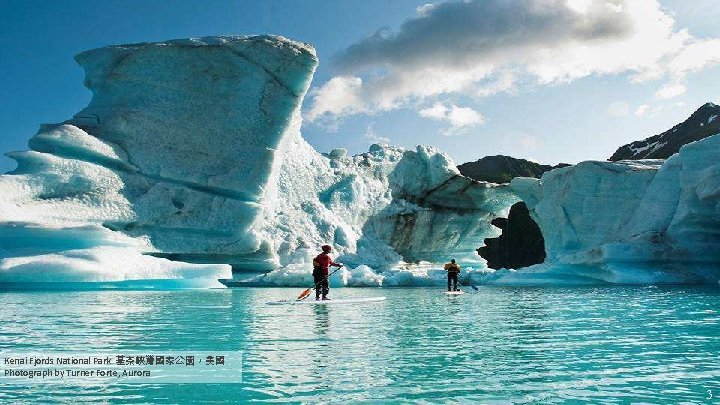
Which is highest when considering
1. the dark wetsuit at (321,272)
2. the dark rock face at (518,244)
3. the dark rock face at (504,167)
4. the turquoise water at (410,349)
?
the dark rock face at (504,167)

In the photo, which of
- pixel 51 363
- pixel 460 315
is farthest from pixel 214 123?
pixel 51 363

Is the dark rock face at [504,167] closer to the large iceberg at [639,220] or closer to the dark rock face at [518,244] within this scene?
the dark rock face at [518,244]

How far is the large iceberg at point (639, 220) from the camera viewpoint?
894 inches

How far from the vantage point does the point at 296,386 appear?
162 inches

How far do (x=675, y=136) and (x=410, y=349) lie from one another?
270 feet

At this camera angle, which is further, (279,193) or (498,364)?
(279,193)

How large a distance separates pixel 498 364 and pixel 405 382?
1.03m

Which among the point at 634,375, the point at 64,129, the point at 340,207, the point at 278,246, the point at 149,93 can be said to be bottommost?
the point at 634,375

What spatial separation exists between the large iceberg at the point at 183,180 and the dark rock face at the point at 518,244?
40787mm

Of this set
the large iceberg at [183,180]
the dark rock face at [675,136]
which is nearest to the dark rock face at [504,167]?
the dark rock face at [675,136]

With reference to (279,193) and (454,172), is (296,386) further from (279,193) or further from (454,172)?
(454,172)

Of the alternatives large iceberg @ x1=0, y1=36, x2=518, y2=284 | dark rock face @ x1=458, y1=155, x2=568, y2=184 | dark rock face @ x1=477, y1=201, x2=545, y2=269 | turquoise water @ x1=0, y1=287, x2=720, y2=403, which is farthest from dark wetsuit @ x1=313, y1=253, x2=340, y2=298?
dark rock face @ x1=458, y1=155, x2=568, y2=184

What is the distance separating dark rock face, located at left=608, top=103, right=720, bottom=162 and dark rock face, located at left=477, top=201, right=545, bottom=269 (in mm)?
16791

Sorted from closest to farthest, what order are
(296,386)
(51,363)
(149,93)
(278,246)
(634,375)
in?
(296,386) → (634,375) → (51,363) → (149,93) → (278,246)
